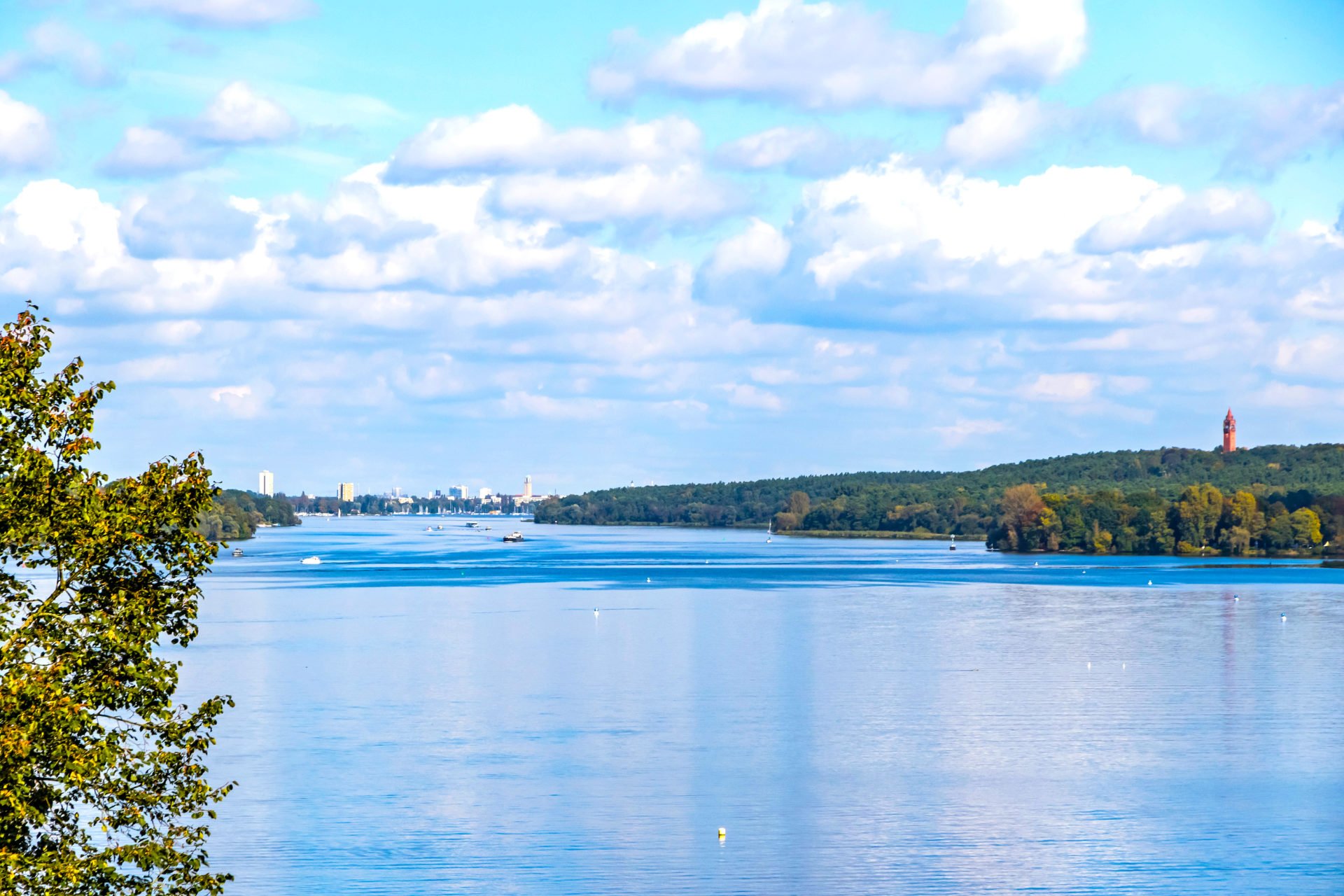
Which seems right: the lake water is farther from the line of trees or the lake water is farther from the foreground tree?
the line of trees

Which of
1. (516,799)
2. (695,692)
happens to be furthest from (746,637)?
(516,799)

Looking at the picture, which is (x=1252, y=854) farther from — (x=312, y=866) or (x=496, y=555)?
(x=496, y=555)

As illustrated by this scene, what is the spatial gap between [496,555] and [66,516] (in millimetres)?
179306

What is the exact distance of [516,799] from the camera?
118 feet

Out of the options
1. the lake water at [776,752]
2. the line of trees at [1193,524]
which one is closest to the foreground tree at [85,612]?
the lake water at [776,752]

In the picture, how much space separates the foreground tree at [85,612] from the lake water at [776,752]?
1274 cm

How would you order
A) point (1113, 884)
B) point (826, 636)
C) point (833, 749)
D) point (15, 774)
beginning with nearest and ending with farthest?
Result: point (15, 774) → point (1113, 884) → point (833, 749) → point (826, 636)

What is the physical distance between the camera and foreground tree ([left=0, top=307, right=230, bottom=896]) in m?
15.2

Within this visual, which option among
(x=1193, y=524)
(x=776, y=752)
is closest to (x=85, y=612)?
(x=776, y=752)

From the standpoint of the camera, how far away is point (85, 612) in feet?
52.7

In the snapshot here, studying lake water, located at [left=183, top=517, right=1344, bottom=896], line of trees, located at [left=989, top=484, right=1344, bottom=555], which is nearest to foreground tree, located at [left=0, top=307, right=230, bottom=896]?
lake water, located at [left=183, top=517, right=1344, bottom=896]

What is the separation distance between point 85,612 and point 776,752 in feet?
94.9

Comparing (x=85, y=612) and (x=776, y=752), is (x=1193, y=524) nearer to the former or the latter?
(x=776, y=752)

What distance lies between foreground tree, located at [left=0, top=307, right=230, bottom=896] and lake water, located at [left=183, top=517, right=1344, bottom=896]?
12736mm
